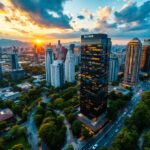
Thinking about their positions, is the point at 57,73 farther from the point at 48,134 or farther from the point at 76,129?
the point at 48,134

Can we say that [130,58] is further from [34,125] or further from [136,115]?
[34,125]

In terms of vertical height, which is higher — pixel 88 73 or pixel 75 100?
pixel 88 73

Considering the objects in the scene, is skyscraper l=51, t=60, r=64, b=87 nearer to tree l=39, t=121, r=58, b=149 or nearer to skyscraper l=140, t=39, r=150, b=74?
tree l=39, t=121, r=58, b=149

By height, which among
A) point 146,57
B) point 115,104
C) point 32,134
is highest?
point 146,57

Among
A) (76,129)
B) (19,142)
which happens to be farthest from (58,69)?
(19,142)

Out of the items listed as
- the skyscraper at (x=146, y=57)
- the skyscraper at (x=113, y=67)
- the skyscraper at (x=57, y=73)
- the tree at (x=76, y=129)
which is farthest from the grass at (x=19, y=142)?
the skyscraper at (x=146, y=57)

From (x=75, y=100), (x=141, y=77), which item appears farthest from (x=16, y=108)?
(x=141, y=77)
